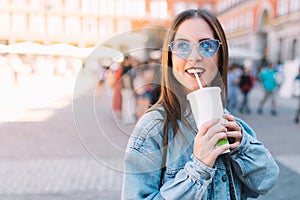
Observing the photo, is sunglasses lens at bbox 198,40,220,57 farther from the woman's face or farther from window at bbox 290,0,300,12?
window at bbox 290,0,300,12

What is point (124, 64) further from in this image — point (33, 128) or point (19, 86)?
point (19, 86)

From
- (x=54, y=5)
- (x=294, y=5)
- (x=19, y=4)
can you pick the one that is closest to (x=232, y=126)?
(x=19, y=4)

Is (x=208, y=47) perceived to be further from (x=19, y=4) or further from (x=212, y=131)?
(x=19, y=4)

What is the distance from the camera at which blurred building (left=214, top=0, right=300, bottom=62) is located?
1063 inches

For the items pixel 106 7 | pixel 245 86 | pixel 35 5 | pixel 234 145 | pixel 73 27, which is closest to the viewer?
pixel 234 145

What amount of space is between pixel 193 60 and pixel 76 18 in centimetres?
208

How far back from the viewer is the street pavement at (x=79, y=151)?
1351mm

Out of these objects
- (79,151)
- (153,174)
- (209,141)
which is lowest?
(79,151)

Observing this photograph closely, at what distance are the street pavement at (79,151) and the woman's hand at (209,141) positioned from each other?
35 centimetres

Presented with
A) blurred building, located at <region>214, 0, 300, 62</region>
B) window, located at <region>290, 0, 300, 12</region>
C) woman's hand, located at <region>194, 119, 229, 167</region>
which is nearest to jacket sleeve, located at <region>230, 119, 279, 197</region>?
woman's hand, located at <region>194, 119, 229, 167</region>

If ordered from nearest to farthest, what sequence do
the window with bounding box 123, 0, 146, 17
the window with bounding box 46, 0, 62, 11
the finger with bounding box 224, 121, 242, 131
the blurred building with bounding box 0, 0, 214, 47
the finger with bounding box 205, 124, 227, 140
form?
the finger with bounding box 205, 124, 227, 140
the finger with bounding box 224, 121, 242, 131
the blurred building with bounding box 0, 0, 214, 47
the window with bounding box 123, 0, 146, 17
the window with bounding box 46, 0, 62, 11

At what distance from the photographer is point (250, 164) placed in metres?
1.17

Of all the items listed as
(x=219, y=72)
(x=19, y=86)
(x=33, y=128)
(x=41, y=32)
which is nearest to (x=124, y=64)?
(x=33, y=128)

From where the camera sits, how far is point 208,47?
1.15 meters
